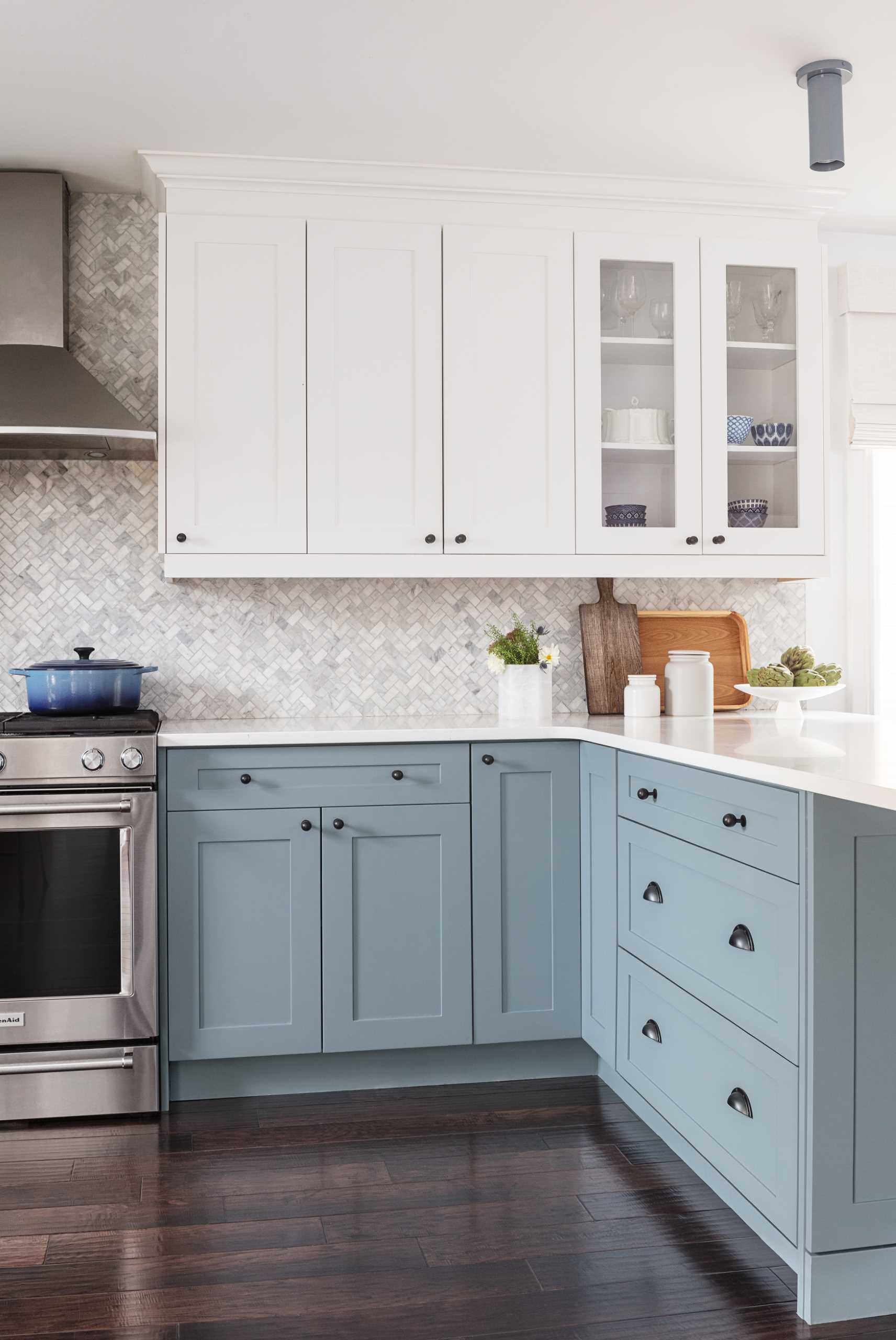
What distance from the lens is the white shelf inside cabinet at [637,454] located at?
3.23m

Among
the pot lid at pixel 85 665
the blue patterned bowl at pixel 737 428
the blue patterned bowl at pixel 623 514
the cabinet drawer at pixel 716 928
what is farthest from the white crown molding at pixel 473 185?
the cabinet drawer at pixel 716 928

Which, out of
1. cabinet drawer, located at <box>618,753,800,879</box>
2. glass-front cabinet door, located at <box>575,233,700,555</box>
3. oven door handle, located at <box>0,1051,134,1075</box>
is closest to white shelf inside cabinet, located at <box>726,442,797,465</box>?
glass-front cabinet door, located at <box>575,233,700,555</box>

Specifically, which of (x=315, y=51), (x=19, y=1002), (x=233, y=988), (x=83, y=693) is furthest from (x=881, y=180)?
(x=19, y=1002)

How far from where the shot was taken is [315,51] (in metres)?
2.49

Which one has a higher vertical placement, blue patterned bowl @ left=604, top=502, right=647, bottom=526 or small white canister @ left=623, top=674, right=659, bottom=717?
blue patterned bowl @ left=604, top=502, right=647, bottom=526

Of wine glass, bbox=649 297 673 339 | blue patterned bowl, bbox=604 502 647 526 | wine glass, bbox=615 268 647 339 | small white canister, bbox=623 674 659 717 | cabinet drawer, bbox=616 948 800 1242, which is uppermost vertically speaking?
wine glass, bbox=615 268 647 339

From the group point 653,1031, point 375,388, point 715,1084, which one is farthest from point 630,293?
point 715,1084

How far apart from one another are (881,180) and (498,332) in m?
1.22

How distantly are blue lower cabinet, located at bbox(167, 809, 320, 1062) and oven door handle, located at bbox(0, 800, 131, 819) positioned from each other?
0.40ft

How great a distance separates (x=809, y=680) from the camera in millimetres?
2900

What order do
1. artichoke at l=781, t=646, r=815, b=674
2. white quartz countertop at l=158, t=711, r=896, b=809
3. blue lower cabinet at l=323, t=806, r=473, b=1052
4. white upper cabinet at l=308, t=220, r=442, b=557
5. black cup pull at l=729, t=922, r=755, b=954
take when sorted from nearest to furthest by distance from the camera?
1. white quartz countertop at l=158, t=711, r=896, b=809
2. black cup pull at l=729, t=922, r=755, b=954
3. blue lower cabinet at l=323, t=806, r=473, b=1052
4. artichoke at l=781, t=646, r=815, b=674
5. white upper cabinet at l=308, t=220, r=442, b=557

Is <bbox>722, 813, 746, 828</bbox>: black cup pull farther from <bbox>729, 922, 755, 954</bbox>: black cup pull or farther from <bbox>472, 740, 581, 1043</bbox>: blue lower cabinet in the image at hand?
<bbox>472, 740, 581, 1043</bbox>: blue lower cabinet

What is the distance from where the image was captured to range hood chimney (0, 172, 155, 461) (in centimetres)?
297

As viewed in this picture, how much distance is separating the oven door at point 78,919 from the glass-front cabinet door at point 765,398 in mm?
1843
